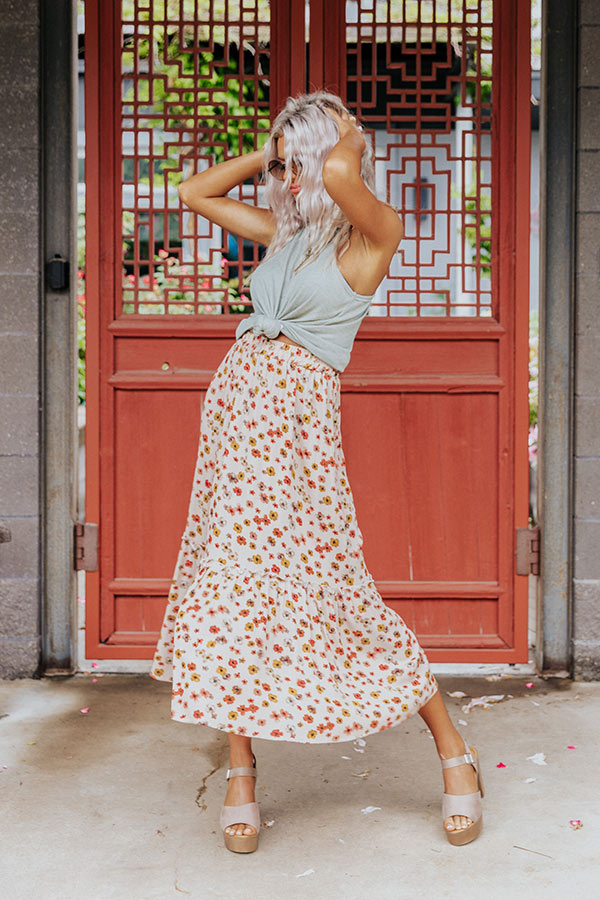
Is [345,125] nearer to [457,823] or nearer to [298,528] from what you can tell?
[298,528]

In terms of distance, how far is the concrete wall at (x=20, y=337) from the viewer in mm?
3451

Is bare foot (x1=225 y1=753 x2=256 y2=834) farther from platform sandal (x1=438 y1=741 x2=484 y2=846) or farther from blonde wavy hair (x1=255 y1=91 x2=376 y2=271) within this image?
blonde wavy hair (x1=255 y1=91 x2=376 y2=271)

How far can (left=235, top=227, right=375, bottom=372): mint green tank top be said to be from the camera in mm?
2371

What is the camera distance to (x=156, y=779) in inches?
109

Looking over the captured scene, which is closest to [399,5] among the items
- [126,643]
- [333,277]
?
[333,277]

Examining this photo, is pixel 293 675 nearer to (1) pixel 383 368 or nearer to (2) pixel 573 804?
(2) pixel 573 804

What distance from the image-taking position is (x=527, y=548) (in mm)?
3629

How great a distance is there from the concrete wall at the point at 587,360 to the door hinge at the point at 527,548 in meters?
0.14

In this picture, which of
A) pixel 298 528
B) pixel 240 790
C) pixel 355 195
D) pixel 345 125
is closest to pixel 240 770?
pixel 240 790

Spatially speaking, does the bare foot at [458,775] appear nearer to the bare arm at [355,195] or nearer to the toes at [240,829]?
the toes at [240,829]

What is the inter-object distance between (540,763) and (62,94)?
8.95 feet

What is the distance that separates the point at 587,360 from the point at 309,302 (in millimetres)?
1496

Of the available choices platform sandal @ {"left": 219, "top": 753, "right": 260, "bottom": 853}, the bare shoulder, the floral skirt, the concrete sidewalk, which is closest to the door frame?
the concrete sidewalk

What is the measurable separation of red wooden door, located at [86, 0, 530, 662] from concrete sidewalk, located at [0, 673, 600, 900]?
1.35 ft
